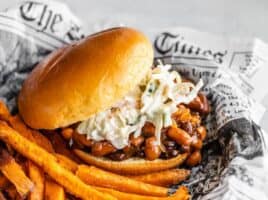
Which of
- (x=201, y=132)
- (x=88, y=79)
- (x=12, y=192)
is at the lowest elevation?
(x=12, y=192)

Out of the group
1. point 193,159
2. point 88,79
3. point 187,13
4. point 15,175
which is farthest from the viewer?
point 187,13

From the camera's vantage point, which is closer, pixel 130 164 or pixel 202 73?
pixel 130 164

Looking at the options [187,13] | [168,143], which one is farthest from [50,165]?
[187,13]

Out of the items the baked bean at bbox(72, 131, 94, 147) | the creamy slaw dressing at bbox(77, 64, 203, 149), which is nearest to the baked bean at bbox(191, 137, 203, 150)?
the creamy slaw dressing at bbox(77, 64, 203, 149)

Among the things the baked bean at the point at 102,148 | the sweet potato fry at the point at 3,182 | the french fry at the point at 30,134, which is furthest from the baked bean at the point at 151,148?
the sweet potato fry at the point at 3,182

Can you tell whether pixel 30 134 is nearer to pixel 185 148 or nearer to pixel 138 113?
pixel 138 113

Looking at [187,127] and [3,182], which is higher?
[187,127]

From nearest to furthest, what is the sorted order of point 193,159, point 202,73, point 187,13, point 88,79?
point 88,79, point 193,159, point 202,73, point 187,13

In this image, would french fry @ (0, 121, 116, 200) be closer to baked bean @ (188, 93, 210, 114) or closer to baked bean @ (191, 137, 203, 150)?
baked bean @ (191, 137, 203, 150)
